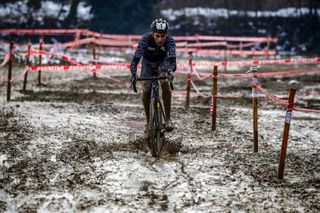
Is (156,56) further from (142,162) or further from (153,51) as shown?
(142,162)

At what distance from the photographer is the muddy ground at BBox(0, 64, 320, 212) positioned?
178 inches

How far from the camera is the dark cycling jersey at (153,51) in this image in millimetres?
6254

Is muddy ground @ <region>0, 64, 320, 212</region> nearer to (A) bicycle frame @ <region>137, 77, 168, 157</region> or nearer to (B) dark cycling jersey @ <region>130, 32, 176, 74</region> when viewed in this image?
(A) bicycle frame @ <region>137, 77, 168, 157</region>

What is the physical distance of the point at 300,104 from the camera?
10.7 metres

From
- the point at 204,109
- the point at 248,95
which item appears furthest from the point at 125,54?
the point at 204,109

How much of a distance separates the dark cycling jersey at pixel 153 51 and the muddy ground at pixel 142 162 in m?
1.39

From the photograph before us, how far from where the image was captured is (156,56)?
6547 millimetres

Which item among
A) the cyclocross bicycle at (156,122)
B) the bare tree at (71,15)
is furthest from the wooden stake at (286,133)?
the bare tree at (71,15)

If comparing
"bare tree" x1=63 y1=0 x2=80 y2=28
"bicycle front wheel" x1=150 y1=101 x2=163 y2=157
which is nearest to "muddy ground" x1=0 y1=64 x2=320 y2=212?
"bicycle front wheel" x1=150 y1=101 x2=163 y2=157

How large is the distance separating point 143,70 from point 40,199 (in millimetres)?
2940

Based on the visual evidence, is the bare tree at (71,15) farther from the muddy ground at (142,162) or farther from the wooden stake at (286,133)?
the wooden stake at (286,133)

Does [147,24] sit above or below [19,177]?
above

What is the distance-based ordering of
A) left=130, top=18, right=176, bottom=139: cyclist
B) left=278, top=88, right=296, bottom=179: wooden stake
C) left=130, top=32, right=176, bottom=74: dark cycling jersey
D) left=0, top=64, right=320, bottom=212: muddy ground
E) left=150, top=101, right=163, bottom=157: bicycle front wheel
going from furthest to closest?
left=130, top=32, right=176, bottom=74: dark cycling jersey → left=130, top=18, right=176, bottom=139: cyclist → left=150, top=101, right=163, bottom=157: bicycle front wheel → left=278, top=88, right=296, bottom=179: wooden stake → left=0, top=64, right=320, bottom=212: muddy ground

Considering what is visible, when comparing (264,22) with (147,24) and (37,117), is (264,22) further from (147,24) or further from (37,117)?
(37,117)
